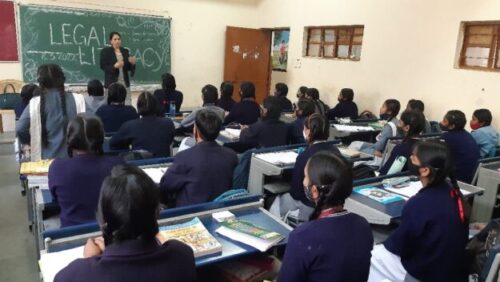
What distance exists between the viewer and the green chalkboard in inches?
247

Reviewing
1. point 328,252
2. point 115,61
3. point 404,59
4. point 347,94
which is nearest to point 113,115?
point 115,61

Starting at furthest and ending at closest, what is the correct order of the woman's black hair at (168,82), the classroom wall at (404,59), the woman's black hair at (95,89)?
the woman's black hair at (168,82) < the classroom wall at (404,59) < the woman's black hair at (95,89)

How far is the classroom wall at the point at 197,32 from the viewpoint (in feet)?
24.5

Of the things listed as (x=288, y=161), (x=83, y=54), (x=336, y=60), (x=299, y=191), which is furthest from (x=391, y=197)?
(x=83, y=54)

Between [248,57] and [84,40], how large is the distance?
3174 millimetres

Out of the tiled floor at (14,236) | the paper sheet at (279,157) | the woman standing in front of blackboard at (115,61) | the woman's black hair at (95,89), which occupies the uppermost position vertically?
the woman standing in front of blackboard at (115,61)

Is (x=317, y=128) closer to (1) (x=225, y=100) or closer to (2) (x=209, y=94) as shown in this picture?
(2) (x=209, y=94)

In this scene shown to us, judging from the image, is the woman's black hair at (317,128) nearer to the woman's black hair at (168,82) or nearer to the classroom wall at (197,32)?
the woman's black hair at (168,82)

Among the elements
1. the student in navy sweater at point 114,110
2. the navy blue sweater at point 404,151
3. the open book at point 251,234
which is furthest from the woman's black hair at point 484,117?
the student in navy sweater at point 114,110

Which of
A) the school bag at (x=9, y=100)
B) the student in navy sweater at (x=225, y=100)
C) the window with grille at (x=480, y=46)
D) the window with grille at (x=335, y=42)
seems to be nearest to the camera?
the window with grille at (x=480, y=46)

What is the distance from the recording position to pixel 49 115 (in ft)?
9.92

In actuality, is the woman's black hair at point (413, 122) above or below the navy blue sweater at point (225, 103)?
above

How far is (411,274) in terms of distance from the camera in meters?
1.87

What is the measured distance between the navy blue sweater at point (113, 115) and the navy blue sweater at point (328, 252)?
2.72 metres
